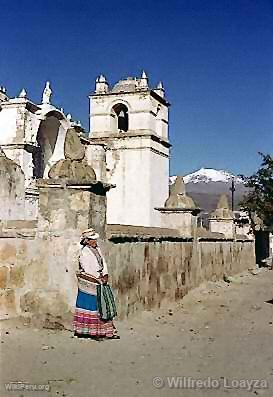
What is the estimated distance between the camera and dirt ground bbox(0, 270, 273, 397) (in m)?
4.97

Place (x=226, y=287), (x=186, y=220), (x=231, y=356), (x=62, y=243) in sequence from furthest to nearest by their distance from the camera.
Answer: (x=226, y=287) < (x=186, y=220) < (x=62, y=243) < (x=231, y=356)

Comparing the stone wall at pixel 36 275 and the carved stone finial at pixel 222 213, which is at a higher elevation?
the carved stone finial at pixel 222 213

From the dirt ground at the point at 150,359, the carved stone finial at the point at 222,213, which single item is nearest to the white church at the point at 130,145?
the carved stone finial at the point at 222,213

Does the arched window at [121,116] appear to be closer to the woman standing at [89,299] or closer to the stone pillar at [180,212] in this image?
the stone pillar at [180,212]

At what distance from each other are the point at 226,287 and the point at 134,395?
33.5 ft

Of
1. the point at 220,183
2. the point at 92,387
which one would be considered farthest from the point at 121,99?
the point at 220,183

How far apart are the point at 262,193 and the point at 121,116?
19995 millimetres

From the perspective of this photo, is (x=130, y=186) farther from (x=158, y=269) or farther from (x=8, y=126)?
(x=158, y=269)

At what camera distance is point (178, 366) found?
577cm

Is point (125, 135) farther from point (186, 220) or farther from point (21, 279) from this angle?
point (21, 279)

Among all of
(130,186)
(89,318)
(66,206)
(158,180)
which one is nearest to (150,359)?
(89,318)

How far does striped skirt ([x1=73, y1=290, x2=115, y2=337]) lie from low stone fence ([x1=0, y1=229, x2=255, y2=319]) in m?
0.37

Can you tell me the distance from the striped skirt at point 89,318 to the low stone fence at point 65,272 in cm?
37

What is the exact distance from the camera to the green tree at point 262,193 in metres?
22.2
